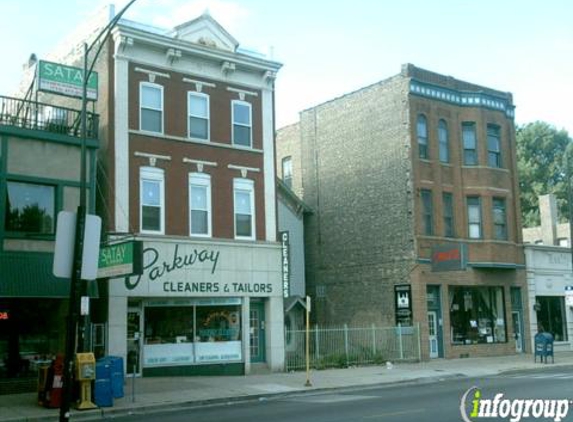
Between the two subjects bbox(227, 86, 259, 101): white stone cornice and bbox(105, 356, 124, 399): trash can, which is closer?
bbox(105, 356, 124, 399): trash can

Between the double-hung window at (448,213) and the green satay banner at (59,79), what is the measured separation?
18.0m

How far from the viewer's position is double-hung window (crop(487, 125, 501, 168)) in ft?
117

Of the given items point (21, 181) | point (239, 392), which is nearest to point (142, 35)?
point (21, 181)

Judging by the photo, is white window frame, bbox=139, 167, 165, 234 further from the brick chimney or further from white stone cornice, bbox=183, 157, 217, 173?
the brick chimney

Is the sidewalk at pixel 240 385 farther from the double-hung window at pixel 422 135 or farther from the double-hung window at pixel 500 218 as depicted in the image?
the double-hung window at pixel 422 135

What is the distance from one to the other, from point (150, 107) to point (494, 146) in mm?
18098

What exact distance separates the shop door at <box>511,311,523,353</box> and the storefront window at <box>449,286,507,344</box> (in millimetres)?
1119

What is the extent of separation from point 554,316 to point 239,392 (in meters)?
23.5

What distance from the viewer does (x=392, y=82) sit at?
33.9 metres

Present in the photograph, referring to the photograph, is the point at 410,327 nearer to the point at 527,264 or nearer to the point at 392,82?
the point at 527,264

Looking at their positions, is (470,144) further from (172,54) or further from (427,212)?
(172,54)

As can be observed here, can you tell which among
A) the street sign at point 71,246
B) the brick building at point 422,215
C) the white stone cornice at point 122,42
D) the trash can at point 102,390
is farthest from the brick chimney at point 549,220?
the street sign at point 71,246

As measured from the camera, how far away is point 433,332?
32.5m

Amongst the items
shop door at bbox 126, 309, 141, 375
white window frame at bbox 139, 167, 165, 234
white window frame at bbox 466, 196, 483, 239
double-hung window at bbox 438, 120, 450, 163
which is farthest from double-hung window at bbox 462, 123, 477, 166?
shop door at bbox 126, 309, 141, 375
